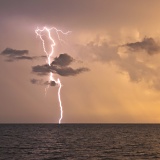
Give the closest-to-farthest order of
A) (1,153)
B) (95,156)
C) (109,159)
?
(109,159)
(95,156)
(1,153)

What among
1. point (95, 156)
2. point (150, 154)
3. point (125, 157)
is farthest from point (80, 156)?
point (150, 154)

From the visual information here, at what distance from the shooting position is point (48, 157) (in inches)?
2008

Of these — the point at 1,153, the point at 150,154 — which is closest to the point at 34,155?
the point at 1,153

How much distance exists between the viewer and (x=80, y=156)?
5122cm

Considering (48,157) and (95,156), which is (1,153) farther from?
(95,156)

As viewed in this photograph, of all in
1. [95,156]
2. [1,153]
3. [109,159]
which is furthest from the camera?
[1,153]

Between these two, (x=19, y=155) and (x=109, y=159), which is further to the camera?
(x=19, y=155)

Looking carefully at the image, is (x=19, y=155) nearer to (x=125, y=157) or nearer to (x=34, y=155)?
(x=34, y=155)

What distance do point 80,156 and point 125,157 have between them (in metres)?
6.89

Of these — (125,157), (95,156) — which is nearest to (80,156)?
(95,156)

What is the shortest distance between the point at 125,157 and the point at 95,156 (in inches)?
182

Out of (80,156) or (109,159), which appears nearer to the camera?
(109,159)

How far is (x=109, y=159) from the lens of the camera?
48.1 m

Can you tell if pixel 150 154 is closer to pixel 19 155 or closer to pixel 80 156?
pixel 80 156
